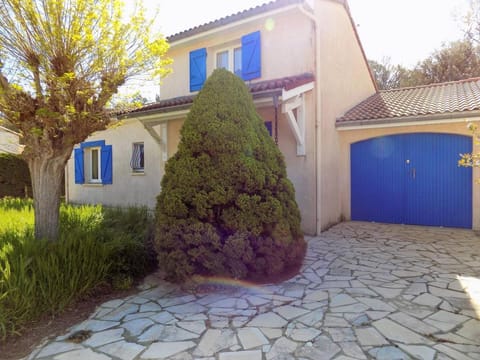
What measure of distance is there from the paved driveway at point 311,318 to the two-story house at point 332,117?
337cm

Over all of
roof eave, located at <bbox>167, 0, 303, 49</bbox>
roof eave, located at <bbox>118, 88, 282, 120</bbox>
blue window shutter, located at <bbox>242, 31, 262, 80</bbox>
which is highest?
roof eave, located at <bbox>167, 0, 303, 49</bbox>

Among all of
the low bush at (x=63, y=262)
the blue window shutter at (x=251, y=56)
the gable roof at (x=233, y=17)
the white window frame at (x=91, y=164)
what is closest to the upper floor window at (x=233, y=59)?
the blue window shutter at (x=251, y=56)

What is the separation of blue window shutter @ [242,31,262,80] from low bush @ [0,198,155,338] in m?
5.51

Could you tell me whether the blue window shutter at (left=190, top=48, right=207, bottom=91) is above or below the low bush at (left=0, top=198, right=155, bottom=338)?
above

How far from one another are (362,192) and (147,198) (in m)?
7.82

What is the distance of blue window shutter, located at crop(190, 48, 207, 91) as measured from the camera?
10570 mm

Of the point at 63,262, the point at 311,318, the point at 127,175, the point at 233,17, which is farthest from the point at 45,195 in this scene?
the point at 127,175

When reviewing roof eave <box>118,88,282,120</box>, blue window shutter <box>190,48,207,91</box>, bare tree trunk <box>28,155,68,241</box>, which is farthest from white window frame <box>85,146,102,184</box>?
bare tree trunk <box>28,155,68,241</box>

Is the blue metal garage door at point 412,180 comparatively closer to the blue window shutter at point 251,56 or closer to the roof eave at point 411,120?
the roof eave at point 411,120

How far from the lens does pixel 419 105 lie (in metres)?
9.64

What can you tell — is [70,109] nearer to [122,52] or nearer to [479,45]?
[122,52]

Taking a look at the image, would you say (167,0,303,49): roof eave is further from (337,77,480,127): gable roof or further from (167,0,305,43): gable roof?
(337,77,480,127): gable roof

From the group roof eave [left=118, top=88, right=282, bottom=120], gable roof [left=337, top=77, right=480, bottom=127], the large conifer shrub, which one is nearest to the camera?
the large conifer shrub

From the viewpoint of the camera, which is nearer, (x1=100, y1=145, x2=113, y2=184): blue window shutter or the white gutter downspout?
the white gutter downspout
